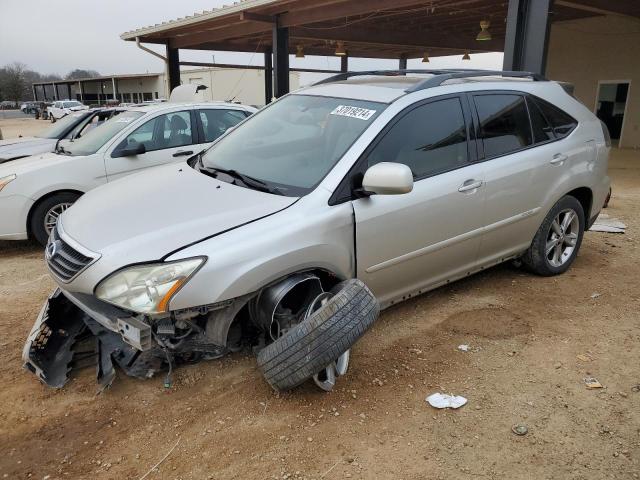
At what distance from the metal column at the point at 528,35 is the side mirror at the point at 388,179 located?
476 cm

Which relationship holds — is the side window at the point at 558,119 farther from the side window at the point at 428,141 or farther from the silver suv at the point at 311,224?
the side window at the point at 428,141

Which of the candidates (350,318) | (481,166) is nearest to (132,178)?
(350,318)

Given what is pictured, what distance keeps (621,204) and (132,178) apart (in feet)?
23.9

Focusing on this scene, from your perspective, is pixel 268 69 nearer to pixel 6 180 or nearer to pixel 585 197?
pixel 6 180

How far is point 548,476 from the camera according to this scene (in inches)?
92.8

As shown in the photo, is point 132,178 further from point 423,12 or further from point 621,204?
point 423,12

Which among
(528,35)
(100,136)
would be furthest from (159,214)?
(528,35)

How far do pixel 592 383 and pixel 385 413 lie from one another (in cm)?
130

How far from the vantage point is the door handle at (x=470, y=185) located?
11.7 ft

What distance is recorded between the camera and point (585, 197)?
188 inches

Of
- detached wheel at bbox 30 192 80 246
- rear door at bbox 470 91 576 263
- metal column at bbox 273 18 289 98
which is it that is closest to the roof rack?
rear door at bbox 470 91 576 263

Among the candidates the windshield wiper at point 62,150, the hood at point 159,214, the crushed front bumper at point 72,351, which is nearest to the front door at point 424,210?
the hood at point 159,214

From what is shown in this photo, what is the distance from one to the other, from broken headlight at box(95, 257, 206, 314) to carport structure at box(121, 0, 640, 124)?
19.2ft

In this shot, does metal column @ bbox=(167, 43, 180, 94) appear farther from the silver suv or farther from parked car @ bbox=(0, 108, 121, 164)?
the silver suv
